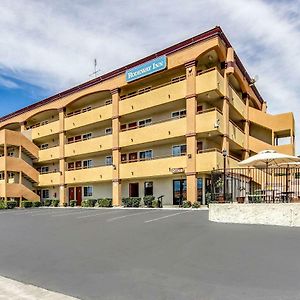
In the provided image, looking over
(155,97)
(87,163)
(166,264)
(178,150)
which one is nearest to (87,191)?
(87,163)

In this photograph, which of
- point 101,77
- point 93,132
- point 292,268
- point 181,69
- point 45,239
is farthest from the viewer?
point 93,132

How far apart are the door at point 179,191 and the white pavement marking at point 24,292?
83.7 feet

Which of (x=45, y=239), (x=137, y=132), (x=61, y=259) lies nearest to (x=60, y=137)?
(x=137, y=132)

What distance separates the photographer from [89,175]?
126 feet

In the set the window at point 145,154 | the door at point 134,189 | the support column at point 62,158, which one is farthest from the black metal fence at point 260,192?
the support column at point 62,158

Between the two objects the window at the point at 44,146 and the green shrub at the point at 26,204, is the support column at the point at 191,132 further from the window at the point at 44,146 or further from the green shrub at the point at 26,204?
the window at the point at 44,146

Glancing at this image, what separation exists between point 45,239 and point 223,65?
2431cm

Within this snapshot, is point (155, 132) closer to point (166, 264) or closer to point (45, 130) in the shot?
point (45, 130)

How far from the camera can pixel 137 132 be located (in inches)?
1318

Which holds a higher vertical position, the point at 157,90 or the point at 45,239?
the point at 157,90

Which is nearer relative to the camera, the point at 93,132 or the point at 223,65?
the point at 223,65

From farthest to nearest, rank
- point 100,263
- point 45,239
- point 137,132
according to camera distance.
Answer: point 137,132 → point 45,239 → point 100,263

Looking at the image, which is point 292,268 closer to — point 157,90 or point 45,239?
point 45,239

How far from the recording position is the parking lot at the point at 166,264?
230 inches
